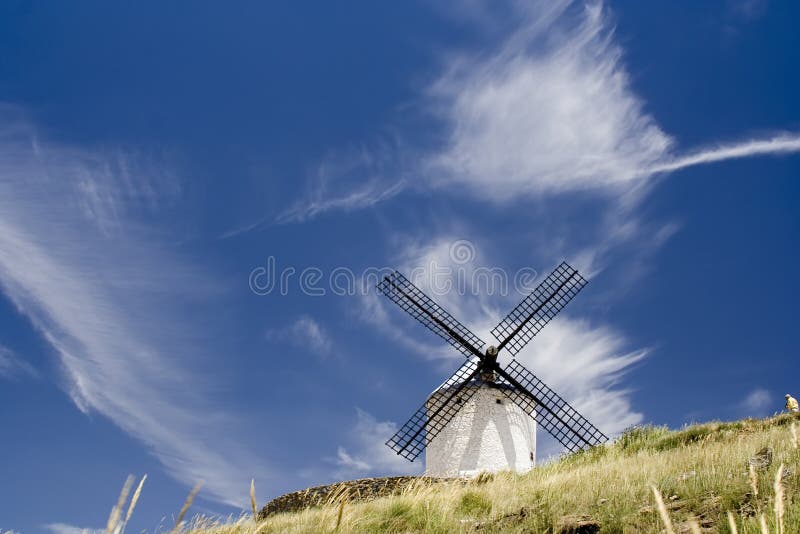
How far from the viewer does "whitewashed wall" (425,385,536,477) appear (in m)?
18.3

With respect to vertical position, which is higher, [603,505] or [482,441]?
[482,441]

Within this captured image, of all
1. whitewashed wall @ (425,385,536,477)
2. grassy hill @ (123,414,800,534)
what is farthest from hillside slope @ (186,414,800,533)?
whitewashed wall @ (425,385,536,477)

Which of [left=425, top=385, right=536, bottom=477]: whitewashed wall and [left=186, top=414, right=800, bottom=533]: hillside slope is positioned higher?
[left=425, top=385, right=536, bottom=477]: whitewashed wall

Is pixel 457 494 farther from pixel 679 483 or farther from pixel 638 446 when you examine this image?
pixel 638 446

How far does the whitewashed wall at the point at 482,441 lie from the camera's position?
18.3m

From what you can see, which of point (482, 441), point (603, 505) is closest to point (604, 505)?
point (603, 505)

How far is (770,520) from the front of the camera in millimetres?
5188

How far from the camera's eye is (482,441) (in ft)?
60.7

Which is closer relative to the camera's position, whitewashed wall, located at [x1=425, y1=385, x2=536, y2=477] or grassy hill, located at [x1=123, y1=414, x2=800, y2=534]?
grassy hill, located at [x1=123, y1=414, x2=800, y2=534]

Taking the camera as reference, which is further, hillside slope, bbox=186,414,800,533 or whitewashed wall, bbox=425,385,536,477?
whitewashed wall, bbox=425,385,536,477

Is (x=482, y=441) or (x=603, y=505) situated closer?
(x=603, y=505)

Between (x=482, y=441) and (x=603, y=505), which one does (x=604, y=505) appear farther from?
(x=482, y=441)

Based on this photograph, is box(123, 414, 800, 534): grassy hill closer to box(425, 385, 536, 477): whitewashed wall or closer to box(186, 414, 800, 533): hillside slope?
box(186, 414, 800, 533): hillside slope

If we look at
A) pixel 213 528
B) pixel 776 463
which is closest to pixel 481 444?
pixel 776 463
